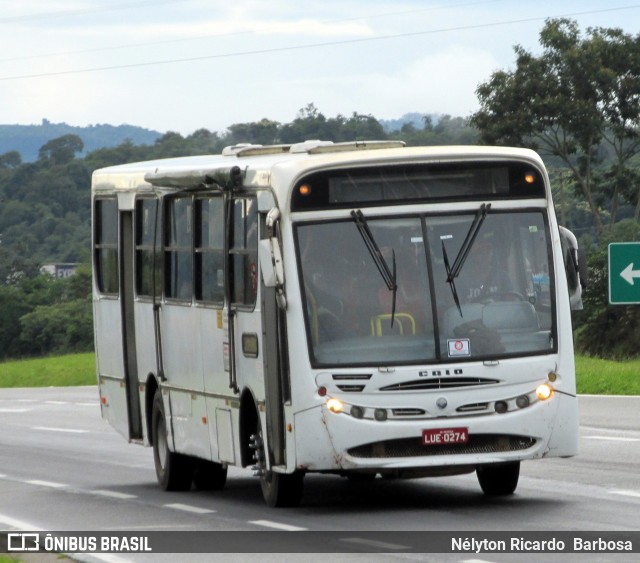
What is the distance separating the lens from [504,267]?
13398 millimetres

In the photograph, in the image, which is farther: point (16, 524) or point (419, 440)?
point (16, 524)

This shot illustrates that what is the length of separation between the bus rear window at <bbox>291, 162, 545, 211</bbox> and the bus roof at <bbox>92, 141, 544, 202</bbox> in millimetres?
62

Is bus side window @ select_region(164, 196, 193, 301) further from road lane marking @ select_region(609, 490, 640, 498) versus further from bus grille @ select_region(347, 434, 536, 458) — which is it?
road lane marking @ select_region(609, 490, 640, 498)

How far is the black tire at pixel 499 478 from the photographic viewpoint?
1430cm

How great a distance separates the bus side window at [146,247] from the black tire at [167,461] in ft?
3.23

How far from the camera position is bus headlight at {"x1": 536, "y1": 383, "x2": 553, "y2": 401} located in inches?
520

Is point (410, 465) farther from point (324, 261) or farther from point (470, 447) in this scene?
point (324, 261)

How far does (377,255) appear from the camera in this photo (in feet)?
43.7

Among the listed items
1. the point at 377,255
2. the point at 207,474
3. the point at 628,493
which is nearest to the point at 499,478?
the point at 628,493

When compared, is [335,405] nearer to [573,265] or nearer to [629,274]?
[573,265]

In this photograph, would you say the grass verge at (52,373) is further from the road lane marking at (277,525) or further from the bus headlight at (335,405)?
the bus headlight at (335,405)

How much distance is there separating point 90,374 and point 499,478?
1496 inches

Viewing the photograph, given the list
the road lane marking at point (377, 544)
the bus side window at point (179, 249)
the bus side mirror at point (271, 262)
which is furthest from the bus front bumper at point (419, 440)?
the bus side window at point (179, 249)

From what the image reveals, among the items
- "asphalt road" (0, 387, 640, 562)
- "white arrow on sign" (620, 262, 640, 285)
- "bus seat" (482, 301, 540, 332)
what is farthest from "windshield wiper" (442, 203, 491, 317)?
"white arrow on sign" (620, 262, 640, 285)
